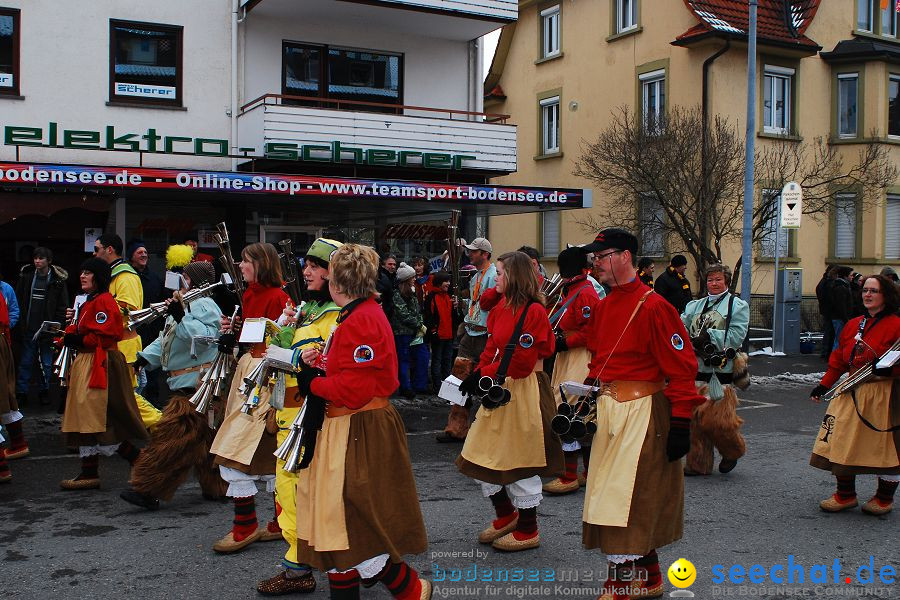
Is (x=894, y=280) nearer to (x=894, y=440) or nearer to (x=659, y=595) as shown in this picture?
(x=894, y=440)

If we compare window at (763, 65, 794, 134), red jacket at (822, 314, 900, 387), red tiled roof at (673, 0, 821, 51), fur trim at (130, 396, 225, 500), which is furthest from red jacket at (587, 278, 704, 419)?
window at (763, 65, 794, 134)

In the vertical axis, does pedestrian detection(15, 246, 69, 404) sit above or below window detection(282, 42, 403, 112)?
below

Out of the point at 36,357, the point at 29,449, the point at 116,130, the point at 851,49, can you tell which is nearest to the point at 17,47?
the point at 116,130

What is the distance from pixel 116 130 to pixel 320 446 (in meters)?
12.1

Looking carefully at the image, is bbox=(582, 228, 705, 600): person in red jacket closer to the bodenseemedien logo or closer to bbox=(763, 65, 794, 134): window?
the bodenseemedien logo

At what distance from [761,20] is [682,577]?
1975 cm

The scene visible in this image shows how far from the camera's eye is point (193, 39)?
1541cm

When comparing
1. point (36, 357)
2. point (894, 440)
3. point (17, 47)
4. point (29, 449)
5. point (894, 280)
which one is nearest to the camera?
point (894, 440)

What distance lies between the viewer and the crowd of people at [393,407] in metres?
4.27

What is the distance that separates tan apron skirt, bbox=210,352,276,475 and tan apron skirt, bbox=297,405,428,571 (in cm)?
109

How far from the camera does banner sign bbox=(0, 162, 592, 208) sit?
11.7m

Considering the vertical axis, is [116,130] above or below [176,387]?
above

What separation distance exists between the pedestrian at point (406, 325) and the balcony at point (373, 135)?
13.4 ft

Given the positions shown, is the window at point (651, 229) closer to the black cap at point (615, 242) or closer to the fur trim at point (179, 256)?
the fur trim at point (179, 256)
